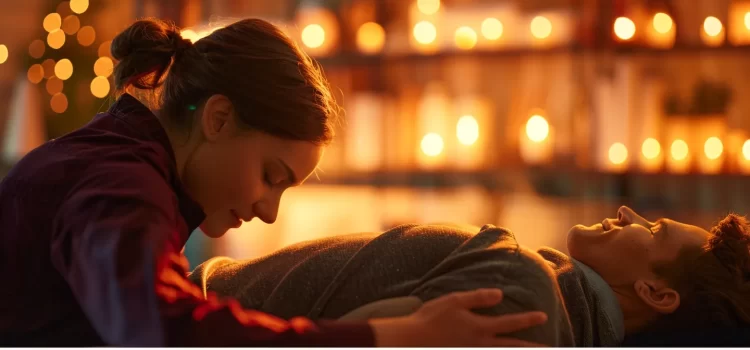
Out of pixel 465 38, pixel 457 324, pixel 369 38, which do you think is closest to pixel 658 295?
pixel 457 324

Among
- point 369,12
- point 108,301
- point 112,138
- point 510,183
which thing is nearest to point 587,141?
point 510,183

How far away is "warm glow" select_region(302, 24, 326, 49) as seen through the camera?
294 centimetres

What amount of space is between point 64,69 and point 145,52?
198 cm

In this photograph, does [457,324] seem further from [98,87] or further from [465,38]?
[98,87]

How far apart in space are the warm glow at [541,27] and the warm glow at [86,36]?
1678 millimetres

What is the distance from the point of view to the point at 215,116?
1155 millimetres

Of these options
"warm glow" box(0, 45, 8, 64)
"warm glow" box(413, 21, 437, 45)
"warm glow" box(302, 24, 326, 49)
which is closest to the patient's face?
"warm glow" box(413, 21, 437, 45)

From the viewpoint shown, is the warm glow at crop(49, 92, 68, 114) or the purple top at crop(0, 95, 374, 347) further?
the warm glow at crop(49, 92, 68, 114)

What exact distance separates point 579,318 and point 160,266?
1.84 ft

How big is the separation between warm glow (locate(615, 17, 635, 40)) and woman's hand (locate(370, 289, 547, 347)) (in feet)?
6.40

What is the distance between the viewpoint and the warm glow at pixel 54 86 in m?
3.03

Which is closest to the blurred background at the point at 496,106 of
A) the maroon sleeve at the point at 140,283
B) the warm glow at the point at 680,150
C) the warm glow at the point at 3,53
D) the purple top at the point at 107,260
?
the warm glow at the point at 680,150

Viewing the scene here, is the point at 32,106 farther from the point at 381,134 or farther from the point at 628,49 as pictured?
the point at 628,49

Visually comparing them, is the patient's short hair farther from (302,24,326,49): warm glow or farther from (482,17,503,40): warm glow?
(302,24,326,49): warm glow
